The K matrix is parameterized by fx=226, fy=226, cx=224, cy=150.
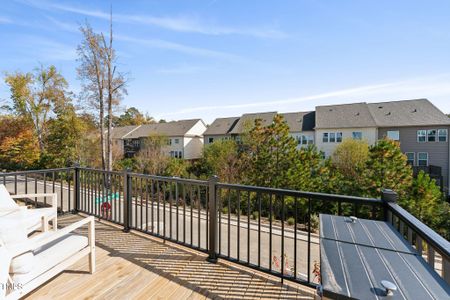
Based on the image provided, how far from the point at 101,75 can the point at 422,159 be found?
2426 cm

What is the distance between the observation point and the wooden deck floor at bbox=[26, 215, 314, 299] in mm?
2119

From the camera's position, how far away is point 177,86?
48.7ft

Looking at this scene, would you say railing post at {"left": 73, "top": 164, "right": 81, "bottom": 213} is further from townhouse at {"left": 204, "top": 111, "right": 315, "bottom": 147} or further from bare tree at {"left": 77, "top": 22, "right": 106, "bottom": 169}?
townhouse at {"left": 204, "top": 111, "right": 315, "bottom": 147}

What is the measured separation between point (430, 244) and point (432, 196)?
447 inches

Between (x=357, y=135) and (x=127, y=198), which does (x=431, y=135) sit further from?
(x=127, y=198)

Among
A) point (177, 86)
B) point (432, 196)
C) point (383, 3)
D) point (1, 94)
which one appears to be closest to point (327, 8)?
point (383, 3)

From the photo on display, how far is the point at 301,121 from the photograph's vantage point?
72.3 ft

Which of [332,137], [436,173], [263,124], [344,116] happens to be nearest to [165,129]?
[263,124]

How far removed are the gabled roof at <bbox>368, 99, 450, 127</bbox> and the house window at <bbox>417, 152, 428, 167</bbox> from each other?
237 cm

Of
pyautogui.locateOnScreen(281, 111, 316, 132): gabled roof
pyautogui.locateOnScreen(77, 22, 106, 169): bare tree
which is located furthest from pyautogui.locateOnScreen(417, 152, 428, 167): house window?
pyautogui.locateOnScreen(77, 22, 106, 169): bare tree

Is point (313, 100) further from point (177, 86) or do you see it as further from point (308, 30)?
point (308, 30)

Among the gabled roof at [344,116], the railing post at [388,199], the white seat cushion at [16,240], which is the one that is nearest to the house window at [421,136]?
the gabled roof at [344,116]

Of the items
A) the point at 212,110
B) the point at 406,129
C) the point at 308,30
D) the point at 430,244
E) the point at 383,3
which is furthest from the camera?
the point at 212,110

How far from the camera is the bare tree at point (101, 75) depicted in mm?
13414
